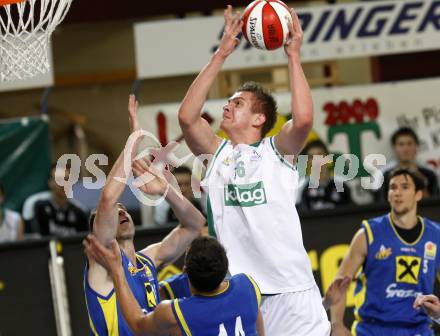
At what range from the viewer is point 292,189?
18.5ft

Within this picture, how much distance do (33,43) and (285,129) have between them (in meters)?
1.93

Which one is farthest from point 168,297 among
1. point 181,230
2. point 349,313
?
point 349,313

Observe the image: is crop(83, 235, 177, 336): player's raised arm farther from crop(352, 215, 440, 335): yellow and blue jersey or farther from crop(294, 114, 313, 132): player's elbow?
crop(352, 215, 440, 335): yellow and blue jersey

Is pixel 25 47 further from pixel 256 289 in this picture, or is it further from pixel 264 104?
pixel 256 289

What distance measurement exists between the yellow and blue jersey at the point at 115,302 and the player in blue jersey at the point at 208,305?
0.62 meters

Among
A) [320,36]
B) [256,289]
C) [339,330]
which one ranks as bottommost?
[339,330]

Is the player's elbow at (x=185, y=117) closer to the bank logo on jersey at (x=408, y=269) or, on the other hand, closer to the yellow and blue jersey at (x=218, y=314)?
the yellow and blue jersey at (x=218, y=314)

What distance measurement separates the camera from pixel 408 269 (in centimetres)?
757

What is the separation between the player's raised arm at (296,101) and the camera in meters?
5.38

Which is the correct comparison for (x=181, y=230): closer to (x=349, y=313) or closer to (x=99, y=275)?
(x=99, y=275)

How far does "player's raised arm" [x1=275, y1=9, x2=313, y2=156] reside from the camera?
538 cm

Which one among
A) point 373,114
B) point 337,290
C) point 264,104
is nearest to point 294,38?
point 264,104

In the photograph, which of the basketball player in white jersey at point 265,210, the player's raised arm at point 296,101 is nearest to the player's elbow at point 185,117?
the basketball player in white jersey at point 265,210

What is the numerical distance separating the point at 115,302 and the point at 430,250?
2983 mm
